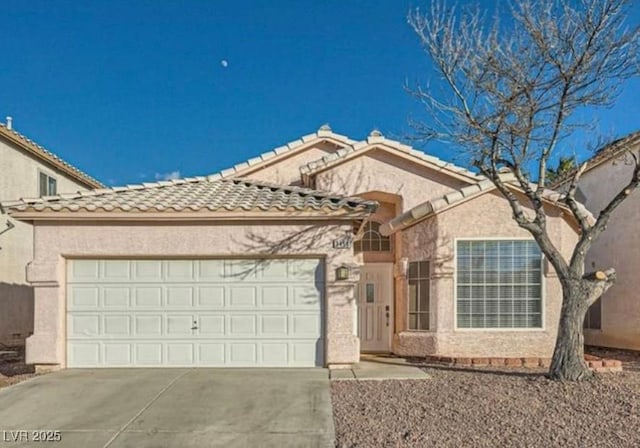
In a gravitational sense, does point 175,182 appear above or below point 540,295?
above

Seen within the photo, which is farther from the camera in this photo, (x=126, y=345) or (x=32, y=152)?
(x=32, y=152)

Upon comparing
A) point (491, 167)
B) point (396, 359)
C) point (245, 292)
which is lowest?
point (396, 359)

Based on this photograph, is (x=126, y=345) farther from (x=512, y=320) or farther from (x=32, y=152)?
(x=32, y=152)

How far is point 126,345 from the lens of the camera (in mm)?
10961

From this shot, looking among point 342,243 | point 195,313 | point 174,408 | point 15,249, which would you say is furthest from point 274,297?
point 15,249

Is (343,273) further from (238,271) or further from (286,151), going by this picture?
(286,151)

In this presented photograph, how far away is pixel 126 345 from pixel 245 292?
9.13 ft

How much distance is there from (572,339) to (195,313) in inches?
298

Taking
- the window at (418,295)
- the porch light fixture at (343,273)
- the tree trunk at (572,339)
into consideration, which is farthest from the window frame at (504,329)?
the porch light fixture at (343,273)

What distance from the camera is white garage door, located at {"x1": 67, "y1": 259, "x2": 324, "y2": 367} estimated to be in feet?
35.9

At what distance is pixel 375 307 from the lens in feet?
46.9

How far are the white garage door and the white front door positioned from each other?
3470 millimetres

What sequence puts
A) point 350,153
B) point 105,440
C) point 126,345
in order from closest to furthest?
1. point 105,440
2. point 126,345
3. point 350,153

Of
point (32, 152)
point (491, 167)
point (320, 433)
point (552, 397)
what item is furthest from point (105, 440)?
point (32, 152)
